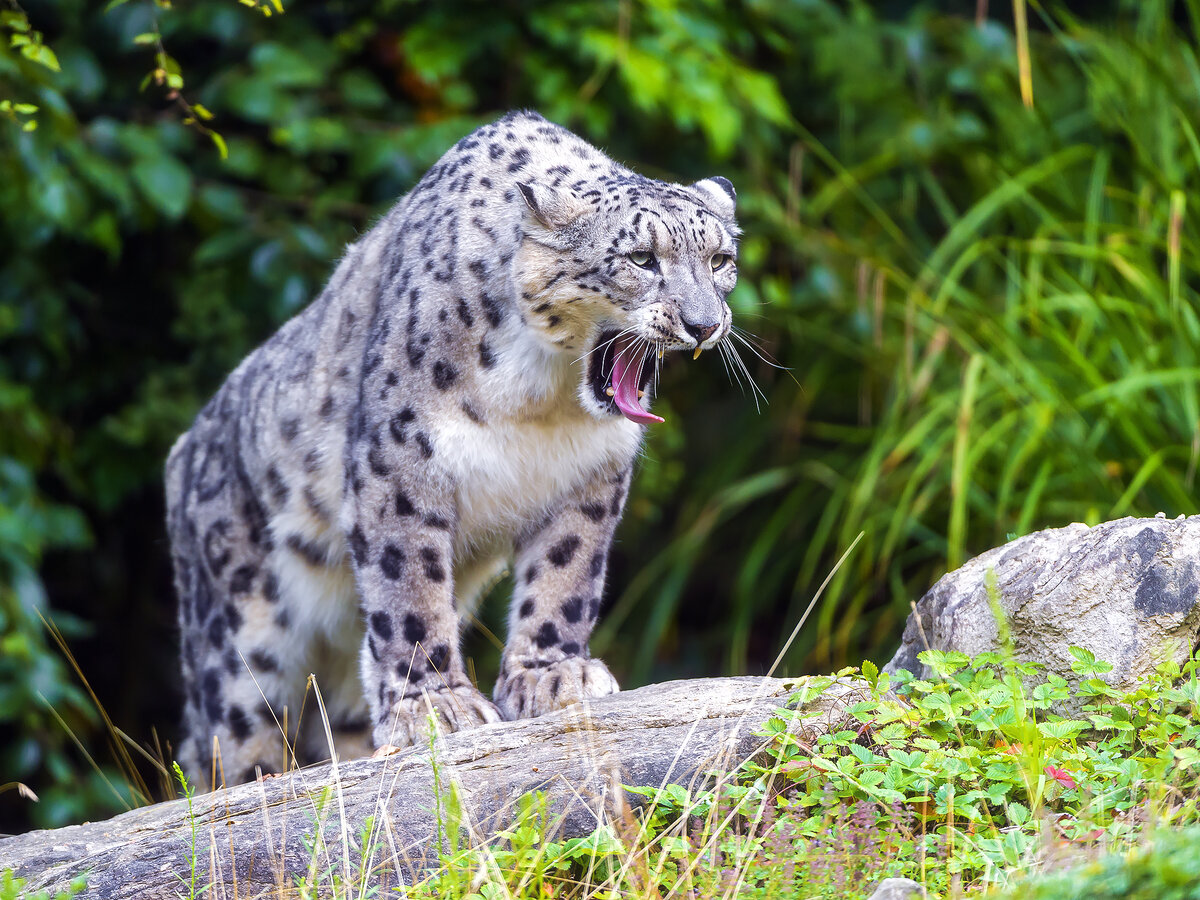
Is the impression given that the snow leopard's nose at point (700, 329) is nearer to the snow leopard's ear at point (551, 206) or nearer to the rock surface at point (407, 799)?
the snow leopard's ear at point (551, 206)

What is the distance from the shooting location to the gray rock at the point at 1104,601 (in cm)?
329

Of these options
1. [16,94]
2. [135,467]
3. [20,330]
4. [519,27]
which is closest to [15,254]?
[20,330]

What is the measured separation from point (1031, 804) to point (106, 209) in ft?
14.9

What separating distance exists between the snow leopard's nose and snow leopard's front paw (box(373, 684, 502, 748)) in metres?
1.19

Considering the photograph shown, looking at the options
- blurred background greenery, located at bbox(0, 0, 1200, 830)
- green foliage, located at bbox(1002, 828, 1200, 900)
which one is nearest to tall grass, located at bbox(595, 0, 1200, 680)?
blurred background greenery, located at bbox(0, 0, 1200, 830)

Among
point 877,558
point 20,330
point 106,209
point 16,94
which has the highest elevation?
point 16,94

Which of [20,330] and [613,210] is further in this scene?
[20,330]

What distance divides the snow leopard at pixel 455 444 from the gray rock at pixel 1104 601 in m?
1.01

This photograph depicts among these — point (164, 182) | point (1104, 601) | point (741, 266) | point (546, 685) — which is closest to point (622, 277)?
point (546, 685)

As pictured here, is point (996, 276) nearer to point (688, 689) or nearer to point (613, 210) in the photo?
point (613, 210)

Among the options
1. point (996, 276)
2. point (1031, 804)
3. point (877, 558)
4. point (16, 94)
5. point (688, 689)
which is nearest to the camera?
point (1031, 804)

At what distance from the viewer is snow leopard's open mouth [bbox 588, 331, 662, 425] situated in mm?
4066

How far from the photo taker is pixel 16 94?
4.85 metres

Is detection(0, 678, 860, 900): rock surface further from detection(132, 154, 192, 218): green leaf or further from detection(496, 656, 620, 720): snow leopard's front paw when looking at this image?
detection(132, 154, 192, 218): green leaf
